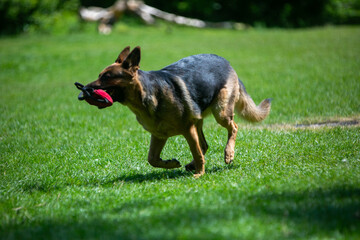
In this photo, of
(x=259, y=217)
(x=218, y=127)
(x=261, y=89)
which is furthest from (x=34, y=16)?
(x=259, y=217)

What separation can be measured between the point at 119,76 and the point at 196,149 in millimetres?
1580

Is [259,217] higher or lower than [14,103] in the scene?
higher

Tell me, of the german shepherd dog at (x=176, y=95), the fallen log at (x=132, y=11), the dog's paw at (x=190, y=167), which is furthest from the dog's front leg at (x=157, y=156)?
the fallen log at (x=132, y=11)

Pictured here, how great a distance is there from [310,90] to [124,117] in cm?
533

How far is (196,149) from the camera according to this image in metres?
6.15

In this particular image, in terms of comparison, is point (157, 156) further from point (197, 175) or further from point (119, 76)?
point (119, 76)

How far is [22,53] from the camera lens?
68.9ft

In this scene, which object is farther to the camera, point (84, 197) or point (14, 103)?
point (14, 103)

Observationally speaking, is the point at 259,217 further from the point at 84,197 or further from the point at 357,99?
the point at 357,99

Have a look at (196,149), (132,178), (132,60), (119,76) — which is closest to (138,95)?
(119,76)

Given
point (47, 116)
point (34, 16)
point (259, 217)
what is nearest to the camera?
point (259, 217)

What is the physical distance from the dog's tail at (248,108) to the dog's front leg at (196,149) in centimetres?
146

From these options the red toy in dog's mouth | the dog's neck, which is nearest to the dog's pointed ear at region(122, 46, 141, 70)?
the dog's neck

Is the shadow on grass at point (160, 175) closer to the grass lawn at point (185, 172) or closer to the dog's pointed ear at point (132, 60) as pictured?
the grass lawn at point (185, 172)
